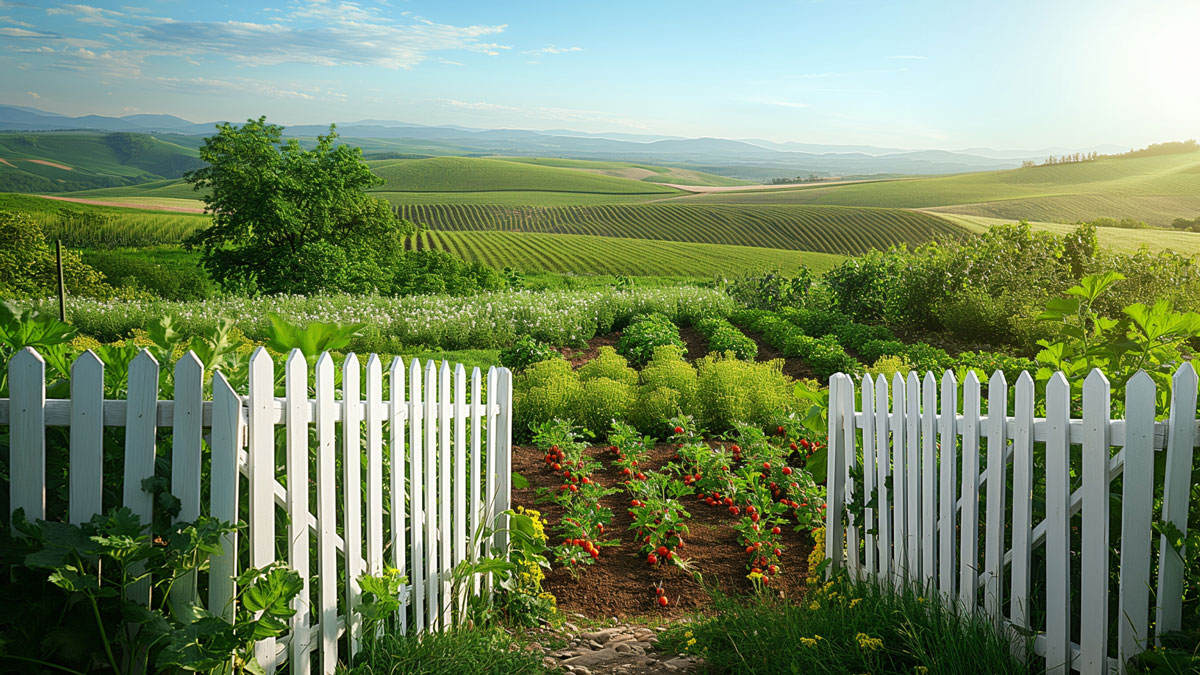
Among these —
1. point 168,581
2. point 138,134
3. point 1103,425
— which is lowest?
point 168,581

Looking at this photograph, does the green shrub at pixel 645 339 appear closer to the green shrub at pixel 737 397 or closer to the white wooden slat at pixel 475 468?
the green shrub at pixel 737 397

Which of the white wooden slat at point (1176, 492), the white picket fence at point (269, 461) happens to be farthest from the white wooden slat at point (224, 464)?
the white wooden slat at point (1176, 492)

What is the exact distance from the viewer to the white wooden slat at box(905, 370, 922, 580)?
3459 mm

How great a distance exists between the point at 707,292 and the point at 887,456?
61.1 ft

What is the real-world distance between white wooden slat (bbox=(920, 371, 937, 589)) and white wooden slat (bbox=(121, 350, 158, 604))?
3.11 metres

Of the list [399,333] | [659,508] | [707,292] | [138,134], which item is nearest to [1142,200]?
[707,292]

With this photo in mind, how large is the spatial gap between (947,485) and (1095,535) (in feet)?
2.09

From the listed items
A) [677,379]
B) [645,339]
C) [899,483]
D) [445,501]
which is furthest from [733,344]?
[445,501]

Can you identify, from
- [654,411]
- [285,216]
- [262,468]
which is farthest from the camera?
[285,216]

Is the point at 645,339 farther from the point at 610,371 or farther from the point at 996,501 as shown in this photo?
the point at 996,501

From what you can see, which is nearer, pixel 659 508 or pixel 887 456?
pixel 887 456

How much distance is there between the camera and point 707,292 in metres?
22.1

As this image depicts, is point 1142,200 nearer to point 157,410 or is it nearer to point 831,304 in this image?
point 831,304

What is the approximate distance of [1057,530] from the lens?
2.91m
